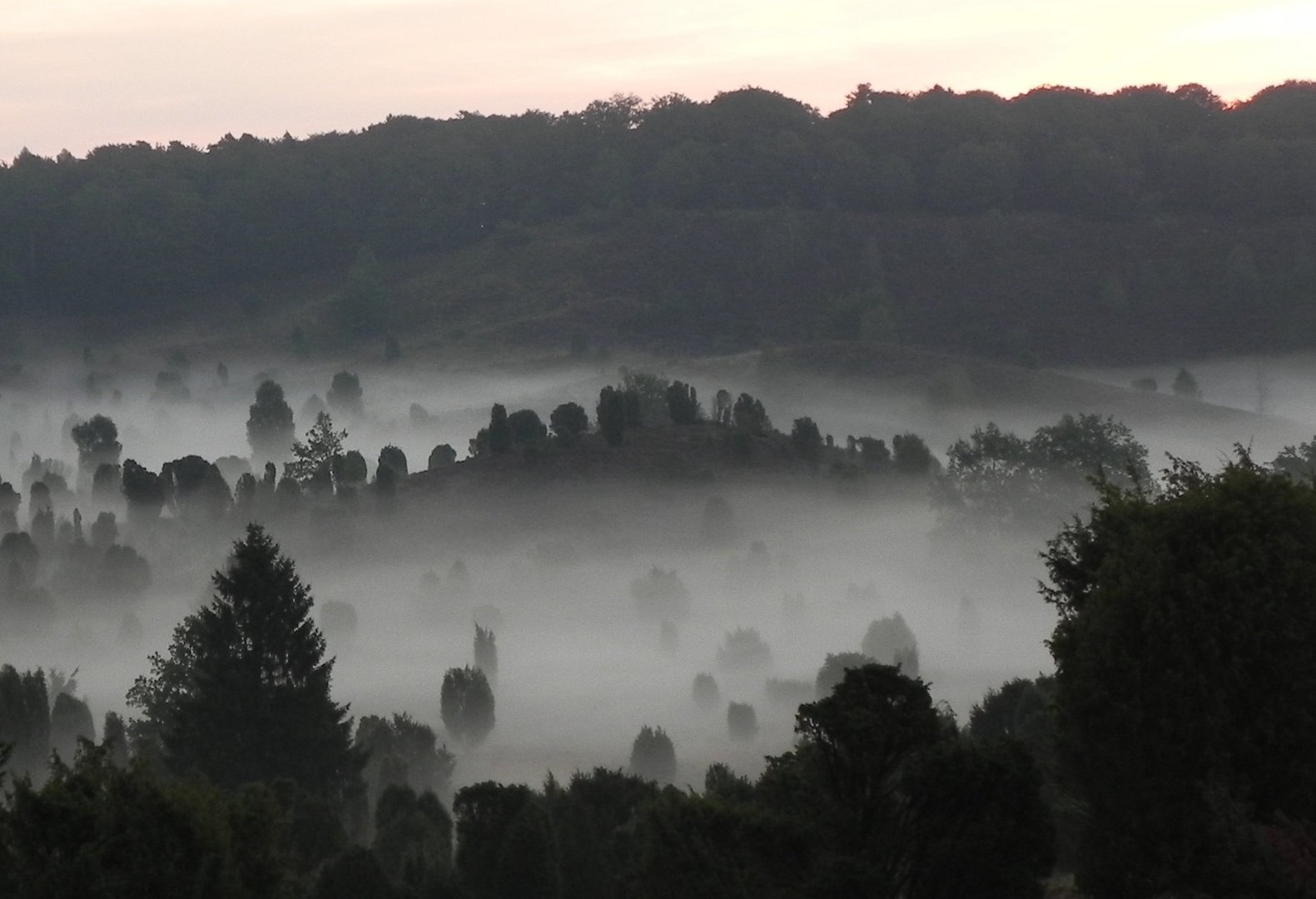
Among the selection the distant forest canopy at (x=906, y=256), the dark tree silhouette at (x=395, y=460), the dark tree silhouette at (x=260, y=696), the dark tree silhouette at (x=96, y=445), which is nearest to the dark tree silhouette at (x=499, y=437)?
the dark tree silhouette at (x=395, y=460)

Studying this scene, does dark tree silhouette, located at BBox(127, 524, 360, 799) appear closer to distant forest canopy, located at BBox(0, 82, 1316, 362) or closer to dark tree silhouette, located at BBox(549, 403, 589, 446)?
dark tree silhouette, located at BBox(549, 403, 589, 446)

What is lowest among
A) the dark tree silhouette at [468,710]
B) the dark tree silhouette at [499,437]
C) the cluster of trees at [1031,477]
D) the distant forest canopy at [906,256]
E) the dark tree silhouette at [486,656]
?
the dark tree silhouette at [468,710]

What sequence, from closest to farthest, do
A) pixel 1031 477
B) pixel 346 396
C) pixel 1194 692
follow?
pixel 1194 692 → pixel 1031 477 → pixel 346 396

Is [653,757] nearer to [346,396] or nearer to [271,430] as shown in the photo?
[271,430]

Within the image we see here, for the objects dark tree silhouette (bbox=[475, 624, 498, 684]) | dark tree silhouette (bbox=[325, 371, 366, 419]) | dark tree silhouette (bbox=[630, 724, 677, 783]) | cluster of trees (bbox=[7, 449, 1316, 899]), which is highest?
dark tree silhouette (bbox=[325, 371, 366, 419])

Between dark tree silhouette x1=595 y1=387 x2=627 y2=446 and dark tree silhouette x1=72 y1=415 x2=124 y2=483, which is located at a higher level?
dark tree silhouette x1=72 y1=415 x2=124 y2=483

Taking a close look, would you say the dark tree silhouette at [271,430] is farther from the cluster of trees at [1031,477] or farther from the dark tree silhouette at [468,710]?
the dark tree silhouette at [468,710]

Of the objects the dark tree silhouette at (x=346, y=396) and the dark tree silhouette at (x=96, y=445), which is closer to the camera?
the dark tree silhouette at (x=96, y=445)

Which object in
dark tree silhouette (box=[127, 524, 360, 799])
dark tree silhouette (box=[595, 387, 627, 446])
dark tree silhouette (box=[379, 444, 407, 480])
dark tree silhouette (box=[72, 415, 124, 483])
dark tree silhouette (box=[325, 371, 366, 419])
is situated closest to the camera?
dark tree silhouette (box=[127, 524, 360, 799])

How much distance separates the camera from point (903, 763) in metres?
20.6

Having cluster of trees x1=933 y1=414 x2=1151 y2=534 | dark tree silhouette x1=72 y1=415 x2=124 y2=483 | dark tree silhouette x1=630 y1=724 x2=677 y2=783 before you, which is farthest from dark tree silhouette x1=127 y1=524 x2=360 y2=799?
dark tree silhouette x1=72 y1=415 x2=124 y2=483

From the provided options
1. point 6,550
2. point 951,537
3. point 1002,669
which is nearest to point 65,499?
point 6,550

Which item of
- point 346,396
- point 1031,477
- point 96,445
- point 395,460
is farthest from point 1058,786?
point 346,396

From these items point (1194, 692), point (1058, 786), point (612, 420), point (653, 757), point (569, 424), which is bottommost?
point (1058, 786)
